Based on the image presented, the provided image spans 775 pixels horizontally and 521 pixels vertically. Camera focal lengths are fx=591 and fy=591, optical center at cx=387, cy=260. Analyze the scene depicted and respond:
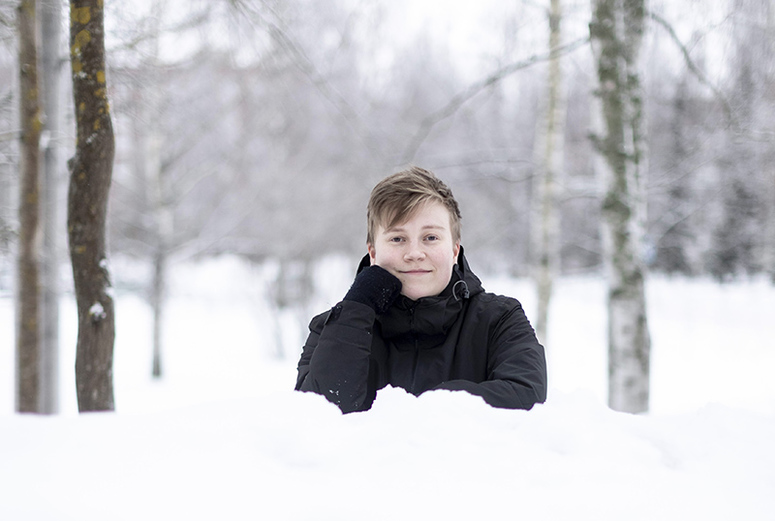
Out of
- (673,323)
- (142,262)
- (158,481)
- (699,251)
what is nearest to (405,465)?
(158,481)

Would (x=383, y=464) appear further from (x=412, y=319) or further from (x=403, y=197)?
(x=403, y=197)

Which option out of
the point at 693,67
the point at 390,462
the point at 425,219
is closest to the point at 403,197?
the point at 425,219

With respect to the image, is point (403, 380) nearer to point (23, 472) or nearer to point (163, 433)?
point (163, 433)

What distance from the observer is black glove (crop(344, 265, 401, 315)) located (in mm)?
1834

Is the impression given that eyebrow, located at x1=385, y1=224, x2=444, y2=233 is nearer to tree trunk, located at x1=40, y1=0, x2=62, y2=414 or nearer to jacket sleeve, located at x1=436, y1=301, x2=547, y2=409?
jacket sleeve, located at x1=436, y1=301, x2=547, y2=409

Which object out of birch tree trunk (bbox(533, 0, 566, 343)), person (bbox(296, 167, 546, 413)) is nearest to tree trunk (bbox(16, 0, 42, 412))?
person (bbox(296, 167, 546, 413))

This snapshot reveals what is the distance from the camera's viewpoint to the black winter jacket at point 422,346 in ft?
5.74

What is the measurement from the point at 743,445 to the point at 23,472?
1407mm

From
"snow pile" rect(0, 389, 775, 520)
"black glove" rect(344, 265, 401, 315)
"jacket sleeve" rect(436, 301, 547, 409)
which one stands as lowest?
"snow pile" rect(0, 389, 775, 520)

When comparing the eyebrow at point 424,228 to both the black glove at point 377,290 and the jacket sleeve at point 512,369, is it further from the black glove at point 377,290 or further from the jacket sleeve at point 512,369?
the jacket sleeve at point 512,369

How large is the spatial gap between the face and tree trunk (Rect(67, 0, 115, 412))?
1.13m

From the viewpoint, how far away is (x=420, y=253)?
1.87 m

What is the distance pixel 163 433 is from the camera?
1167mm

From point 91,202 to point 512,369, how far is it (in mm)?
1652
